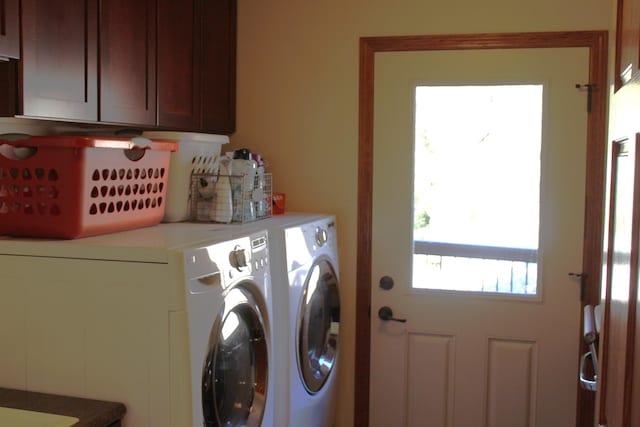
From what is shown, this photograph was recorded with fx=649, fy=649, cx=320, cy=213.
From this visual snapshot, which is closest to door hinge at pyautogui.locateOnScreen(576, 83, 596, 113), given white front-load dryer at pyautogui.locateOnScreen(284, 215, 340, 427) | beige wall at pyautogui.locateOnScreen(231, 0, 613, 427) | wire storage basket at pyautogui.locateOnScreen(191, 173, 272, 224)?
beige wall at pyautogui.locateOnScreen(231, 0, 613, 427)

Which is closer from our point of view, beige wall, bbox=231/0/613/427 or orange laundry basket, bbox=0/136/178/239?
orange laundry basket, bbox=0/136/178/239

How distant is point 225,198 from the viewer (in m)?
2.34

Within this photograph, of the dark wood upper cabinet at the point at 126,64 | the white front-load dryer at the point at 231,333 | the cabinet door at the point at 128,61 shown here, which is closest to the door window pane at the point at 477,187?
the dark wood upper cabinet at the point at 126,64

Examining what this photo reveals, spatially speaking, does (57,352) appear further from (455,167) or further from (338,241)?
(455,167)

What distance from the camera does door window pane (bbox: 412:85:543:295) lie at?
2777 mm

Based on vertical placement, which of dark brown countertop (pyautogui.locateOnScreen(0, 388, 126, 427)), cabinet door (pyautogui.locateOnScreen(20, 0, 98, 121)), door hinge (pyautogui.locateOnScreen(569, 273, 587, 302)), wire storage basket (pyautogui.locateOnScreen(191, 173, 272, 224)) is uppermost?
cabinet door (pyautogui.locateOnScreen(20, 0, 98, 121))

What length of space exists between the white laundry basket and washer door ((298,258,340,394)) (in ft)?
1.79

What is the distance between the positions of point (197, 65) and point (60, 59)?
86 centimetres

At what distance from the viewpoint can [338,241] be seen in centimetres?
299

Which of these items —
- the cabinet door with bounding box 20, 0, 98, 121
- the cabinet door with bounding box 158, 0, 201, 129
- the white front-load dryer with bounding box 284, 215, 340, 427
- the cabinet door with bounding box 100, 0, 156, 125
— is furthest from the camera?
the cabinet door with bounding box 158, 0, 201, 129

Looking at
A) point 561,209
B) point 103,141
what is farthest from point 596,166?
point 103,141

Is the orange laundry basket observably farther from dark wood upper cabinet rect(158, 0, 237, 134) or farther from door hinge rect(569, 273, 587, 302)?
door hinge rect(569, 273, 587, 302)

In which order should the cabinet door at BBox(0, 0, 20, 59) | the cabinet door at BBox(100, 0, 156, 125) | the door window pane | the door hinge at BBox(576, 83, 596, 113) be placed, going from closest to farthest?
the cabinet door at BBox(0, 0, 20, 59) → the cabinet door at BBox(100, 0, 156, 125) → the door hinge at BBox(576, 83, 596, 113) → the door window pane

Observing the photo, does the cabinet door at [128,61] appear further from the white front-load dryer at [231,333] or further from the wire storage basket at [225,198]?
the white front-load dryer at [231,333]
